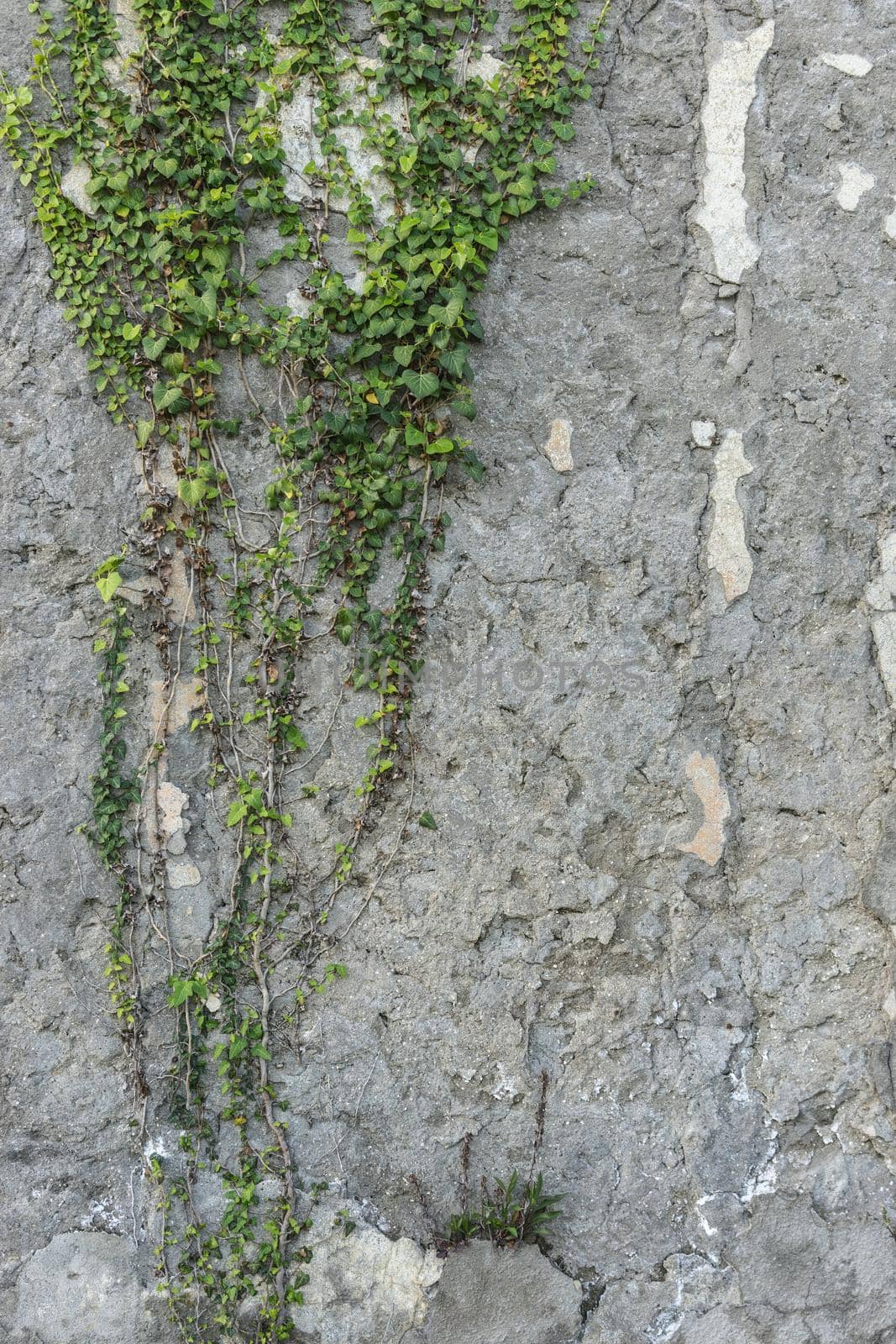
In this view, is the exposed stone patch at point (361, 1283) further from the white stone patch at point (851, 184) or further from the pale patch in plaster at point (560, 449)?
the white stone patch at point (851, 184)

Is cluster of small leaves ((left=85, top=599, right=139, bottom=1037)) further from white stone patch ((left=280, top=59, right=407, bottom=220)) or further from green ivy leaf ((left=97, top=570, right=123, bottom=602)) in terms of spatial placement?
white stone patch ((left=280, top=59, right=407, bottom=220))

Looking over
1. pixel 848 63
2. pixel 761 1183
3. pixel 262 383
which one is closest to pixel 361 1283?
pixel 761 1183

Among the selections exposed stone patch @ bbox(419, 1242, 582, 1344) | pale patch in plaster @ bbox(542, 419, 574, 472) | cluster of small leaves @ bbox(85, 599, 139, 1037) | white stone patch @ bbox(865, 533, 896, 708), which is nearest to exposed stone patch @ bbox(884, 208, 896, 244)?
white stone patch @ bbox(865, 533, 896, 708)

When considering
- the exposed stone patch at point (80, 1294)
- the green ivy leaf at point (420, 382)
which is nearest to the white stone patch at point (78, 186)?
the green ivy leaf at point (420, 382)

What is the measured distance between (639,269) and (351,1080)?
6.65ft

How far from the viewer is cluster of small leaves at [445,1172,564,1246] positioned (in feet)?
7.66

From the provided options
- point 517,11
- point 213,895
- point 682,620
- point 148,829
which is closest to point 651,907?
point 682,620

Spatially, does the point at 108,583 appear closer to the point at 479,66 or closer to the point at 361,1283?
the point at 479,66

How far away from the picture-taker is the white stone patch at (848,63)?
2.52 m

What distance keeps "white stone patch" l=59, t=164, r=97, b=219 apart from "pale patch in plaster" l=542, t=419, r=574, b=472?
118 cm

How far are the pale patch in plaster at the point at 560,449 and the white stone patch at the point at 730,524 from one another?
0.35 metres

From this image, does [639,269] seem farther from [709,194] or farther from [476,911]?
[476,911]

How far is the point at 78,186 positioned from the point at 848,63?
1837mm

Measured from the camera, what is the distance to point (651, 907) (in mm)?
2471
